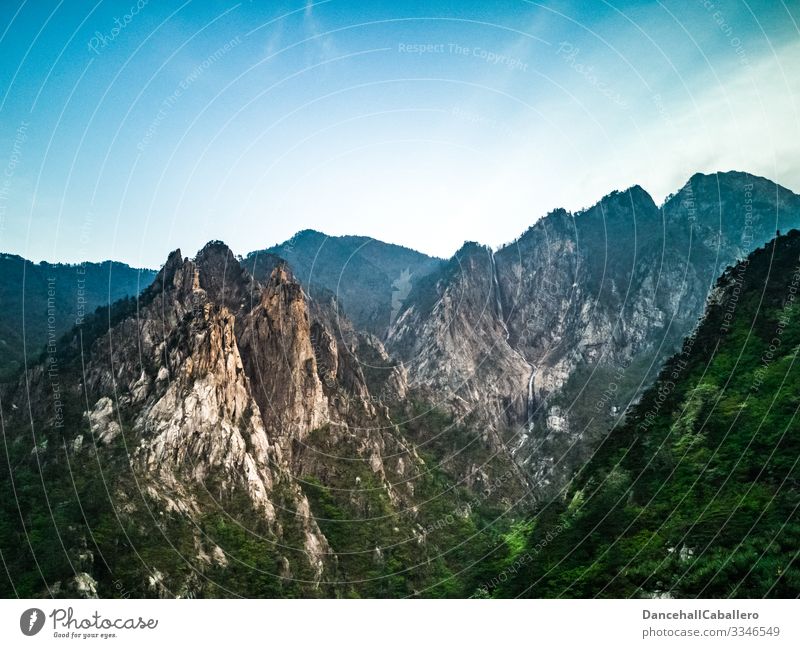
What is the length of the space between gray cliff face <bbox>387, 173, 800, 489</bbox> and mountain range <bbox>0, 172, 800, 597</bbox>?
1304 millimetres

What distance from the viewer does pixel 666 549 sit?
91.9 ft

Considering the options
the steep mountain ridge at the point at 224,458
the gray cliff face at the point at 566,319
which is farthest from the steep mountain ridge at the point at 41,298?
the gray cliff face at the point at 566,319

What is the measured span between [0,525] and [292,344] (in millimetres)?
48108

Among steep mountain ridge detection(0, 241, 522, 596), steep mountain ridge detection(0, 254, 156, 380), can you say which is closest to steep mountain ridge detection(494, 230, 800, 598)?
steep mountain ridge detection(0, 241, 522, 596)

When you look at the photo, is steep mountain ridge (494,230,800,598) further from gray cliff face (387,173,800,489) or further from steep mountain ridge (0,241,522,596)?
gray cliff face (387,173,800,489)

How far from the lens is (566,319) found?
595ft

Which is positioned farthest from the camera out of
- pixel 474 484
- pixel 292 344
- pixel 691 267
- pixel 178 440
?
pixel 691 267

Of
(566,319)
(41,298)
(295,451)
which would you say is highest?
(41,298)

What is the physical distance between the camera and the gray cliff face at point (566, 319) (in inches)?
5822

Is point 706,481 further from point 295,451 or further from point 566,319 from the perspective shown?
point 566,319

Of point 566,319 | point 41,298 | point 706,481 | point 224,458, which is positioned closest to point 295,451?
point 224,458

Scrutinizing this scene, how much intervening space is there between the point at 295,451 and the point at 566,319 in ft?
392
